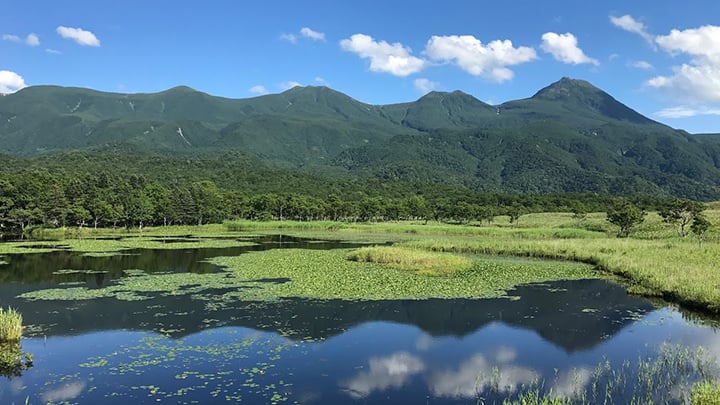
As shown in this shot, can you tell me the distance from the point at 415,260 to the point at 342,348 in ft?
80.2

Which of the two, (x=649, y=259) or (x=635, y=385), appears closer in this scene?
(x=635, y=385)

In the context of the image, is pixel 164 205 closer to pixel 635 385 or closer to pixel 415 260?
pixel 415 260

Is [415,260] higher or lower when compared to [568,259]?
higher

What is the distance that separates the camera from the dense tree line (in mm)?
A: 84312

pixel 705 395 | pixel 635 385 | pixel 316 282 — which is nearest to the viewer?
pixel 705 395

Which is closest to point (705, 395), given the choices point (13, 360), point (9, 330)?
point (13, 360)

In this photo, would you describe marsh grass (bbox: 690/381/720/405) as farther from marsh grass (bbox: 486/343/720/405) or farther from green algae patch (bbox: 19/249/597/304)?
green algae patch (bbox: 19/249/597/304)

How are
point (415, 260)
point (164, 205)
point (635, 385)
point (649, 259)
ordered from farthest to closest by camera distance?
point (164, 205)
point (415, 260)
point (649, 259)
point (635, 385)

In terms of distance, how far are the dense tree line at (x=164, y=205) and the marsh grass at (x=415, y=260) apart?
6290cm

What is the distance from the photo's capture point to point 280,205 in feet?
434

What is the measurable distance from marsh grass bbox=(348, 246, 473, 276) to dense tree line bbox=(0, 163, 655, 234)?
62.9m

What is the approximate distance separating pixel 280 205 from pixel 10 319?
369ft

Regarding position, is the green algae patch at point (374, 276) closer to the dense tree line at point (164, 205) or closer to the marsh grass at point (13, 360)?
the marsh grass at point (13, 360)

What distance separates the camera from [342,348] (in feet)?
68.0
